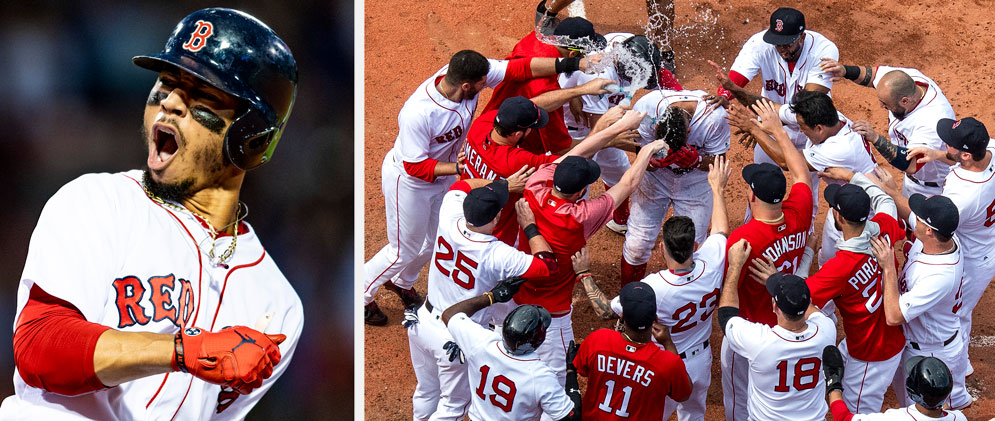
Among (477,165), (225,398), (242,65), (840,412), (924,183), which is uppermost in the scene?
(242,65)

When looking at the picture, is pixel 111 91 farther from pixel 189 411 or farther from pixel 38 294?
pixel 189 411

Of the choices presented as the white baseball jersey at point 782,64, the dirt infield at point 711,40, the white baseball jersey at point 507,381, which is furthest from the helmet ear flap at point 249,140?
the white baseball jersey at point 782,64

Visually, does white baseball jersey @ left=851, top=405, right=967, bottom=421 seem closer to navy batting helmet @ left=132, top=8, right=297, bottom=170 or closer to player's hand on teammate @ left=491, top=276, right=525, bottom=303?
player's hand on teammate @ left=491, top=276, right=525, bottom=303

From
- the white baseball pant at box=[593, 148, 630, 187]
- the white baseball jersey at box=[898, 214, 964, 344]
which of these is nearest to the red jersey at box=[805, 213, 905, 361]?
the white baseball jersey at box=[898, 214, 964, 344]

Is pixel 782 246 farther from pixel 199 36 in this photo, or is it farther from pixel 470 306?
pixel 199 36

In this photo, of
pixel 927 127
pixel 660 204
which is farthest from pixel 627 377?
pixel 927 127

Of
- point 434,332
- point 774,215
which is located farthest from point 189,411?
point 774,215

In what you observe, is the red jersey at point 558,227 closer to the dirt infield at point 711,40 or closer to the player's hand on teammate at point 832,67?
the dirt infield at point 711,40
